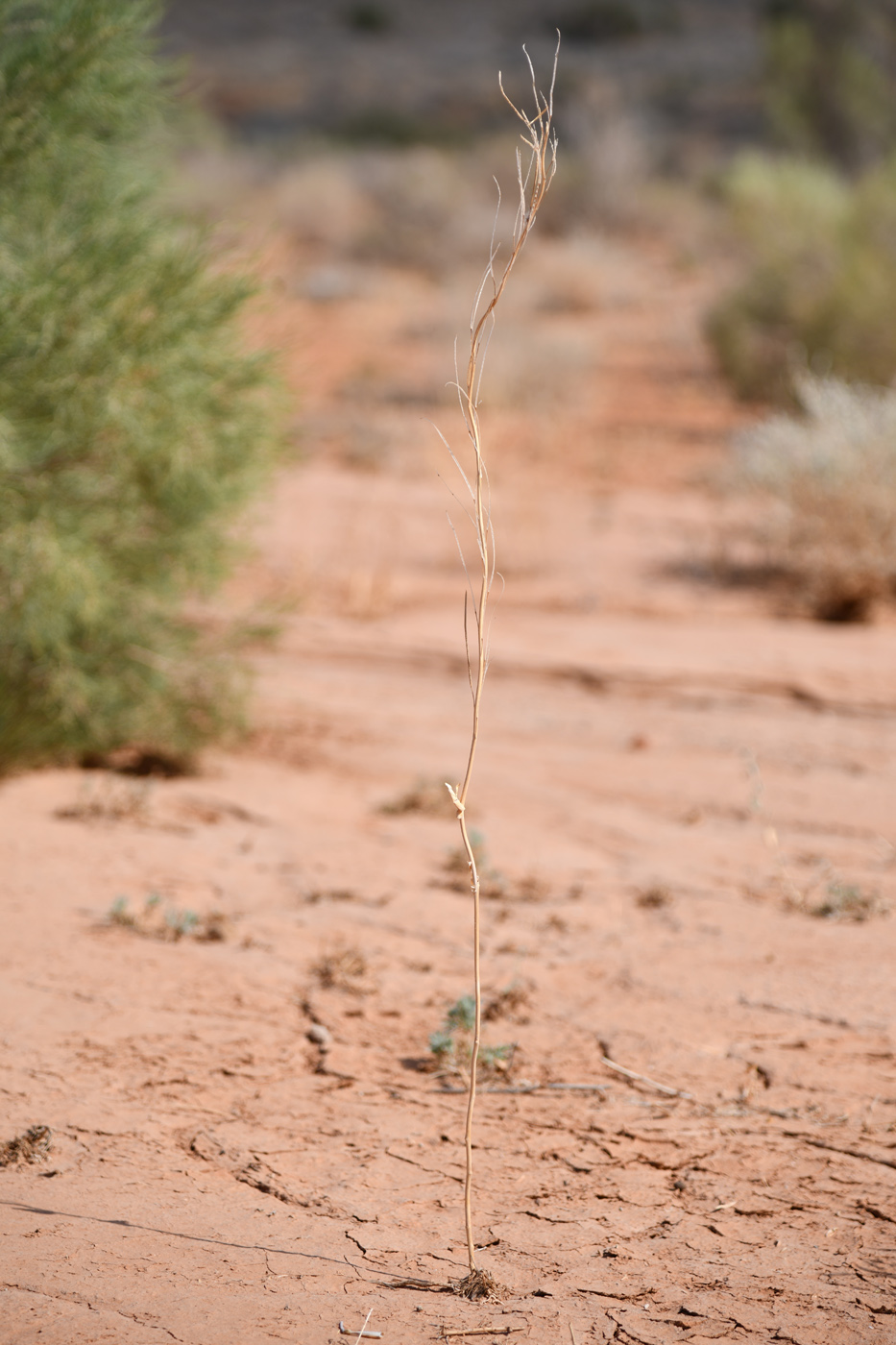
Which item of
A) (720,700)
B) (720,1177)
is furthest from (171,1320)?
(720,700)

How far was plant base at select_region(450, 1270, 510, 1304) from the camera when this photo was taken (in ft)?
6.70

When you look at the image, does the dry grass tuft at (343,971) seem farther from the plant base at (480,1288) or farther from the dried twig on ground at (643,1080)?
the plant base at (480,1288)

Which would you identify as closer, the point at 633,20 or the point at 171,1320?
the point at 171,1320

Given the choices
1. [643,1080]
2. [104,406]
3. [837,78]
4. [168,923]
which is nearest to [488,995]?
[643,1080]

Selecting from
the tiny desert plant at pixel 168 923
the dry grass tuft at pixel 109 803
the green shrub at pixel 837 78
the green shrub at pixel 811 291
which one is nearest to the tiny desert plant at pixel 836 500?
the green shrub at pixel 811 291

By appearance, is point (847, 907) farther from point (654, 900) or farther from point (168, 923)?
point (168, 923)

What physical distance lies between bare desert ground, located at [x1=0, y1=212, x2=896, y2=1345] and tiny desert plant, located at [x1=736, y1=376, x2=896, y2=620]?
332 millimetres

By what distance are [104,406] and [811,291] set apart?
35.6 ft

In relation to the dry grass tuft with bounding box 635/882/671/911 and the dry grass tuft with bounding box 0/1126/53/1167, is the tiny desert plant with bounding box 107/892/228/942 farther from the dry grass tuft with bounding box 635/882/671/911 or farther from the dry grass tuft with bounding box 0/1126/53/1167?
the dry grass tuft with bounding box 635/882/671/911

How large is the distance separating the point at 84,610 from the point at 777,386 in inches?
399

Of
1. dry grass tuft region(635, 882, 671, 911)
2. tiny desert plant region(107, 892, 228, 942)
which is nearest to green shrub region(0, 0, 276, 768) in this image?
tiny desert plant region(107, 892, 228, 942)

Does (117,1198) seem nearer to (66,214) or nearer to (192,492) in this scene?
(192,492)

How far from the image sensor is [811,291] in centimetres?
1331

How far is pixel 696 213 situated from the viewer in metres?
20.9
